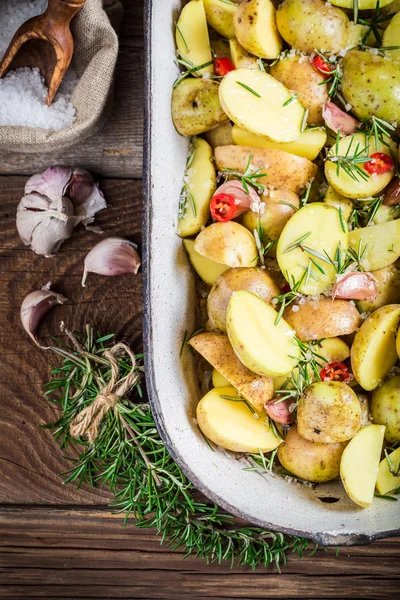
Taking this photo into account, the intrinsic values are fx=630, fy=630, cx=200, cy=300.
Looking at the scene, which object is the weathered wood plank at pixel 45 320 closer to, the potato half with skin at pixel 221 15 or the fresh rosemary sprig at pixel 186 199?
the fresh rosemary sprig at pixel 186 199

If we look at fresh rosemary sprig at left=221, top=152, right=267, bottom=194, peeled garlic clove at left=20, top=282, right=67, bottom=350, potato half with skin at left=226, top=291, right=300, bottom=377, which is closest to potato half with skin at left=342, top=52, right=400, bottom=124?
fresh rosemary sprig at left=221, top=152, right=267, bottom=194

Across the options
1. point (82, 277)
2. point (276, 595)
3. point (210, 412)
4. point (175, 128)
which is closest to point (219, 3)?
point (175, 128)

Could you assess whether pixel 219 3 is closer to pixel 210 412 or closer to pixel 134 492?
pixel 210 412

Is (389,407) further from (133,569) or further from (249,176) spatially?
(133,569)

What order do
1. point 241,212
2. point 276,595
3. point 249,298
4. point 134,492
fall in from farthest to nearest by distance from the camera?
point 276,595
point 134,492
point 241,212
point 249,298

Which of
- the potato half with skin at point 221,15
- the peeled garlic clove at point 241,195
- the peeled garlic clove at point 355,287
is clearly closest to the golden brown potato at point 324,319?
the peeled garlic clove at point 355,287

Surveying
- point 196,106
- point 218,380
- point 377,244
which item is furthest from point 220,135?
point 218,380

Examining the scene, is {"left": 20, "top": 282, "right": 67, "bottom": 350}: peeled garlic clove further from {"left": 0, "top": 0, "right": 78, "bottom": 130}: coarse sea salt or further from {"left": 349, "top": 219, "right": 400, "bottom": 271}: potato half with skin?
{"left": 349, "top": 219, "right": 400, "bottom": 271}: potato half with skin
